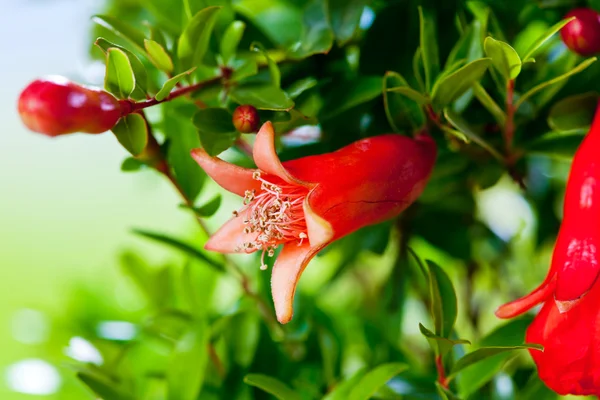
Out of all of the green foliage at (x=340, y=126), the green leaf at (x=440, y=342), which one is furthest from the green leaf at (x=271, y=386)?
the green leaf at (x=440, y=342)

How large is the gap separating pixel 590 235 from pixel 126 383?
16.2 inches

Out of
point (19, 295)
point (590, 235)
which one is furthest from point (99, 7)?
point (19, 295)

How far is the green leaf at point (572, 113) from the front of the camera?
18.1 inches

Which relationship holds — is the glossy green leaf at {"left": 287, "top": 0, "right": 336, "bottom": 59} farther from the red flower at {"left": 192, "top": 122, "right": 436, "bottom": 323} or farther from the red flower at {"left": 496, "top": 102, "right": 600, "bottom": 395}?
the red flower at {"left": 496, "top": 102, "right": 600, "bottom": 395}

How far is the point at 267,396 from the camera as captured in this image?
0.58m

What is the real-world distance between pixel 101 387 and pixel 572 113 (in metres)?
0.38

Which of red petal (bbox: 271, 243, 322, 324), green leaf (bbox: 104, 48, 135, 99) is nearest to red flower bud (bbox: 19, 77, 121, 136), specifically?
green leaf (bbox: 104, 48, 135, 99)

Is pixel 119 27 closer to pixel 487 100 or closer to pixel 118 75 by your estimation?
pixel 118 75

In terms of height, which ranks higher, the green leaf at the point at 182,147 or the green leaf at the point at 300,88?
the green leaf at the point at 182,147

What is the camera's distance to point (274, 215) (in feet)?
1.45

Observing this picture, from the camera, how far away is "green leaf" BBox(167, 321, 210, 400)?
1.77 ft

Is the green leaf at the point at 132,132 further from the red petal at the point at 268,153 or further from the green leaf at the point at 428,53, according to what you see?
the green leaf at the point at 428,53

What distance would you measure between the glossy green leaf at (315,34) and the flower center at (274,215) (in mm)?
99

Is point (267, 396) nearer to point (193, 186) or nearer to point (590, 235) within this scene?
point (193, 186)
